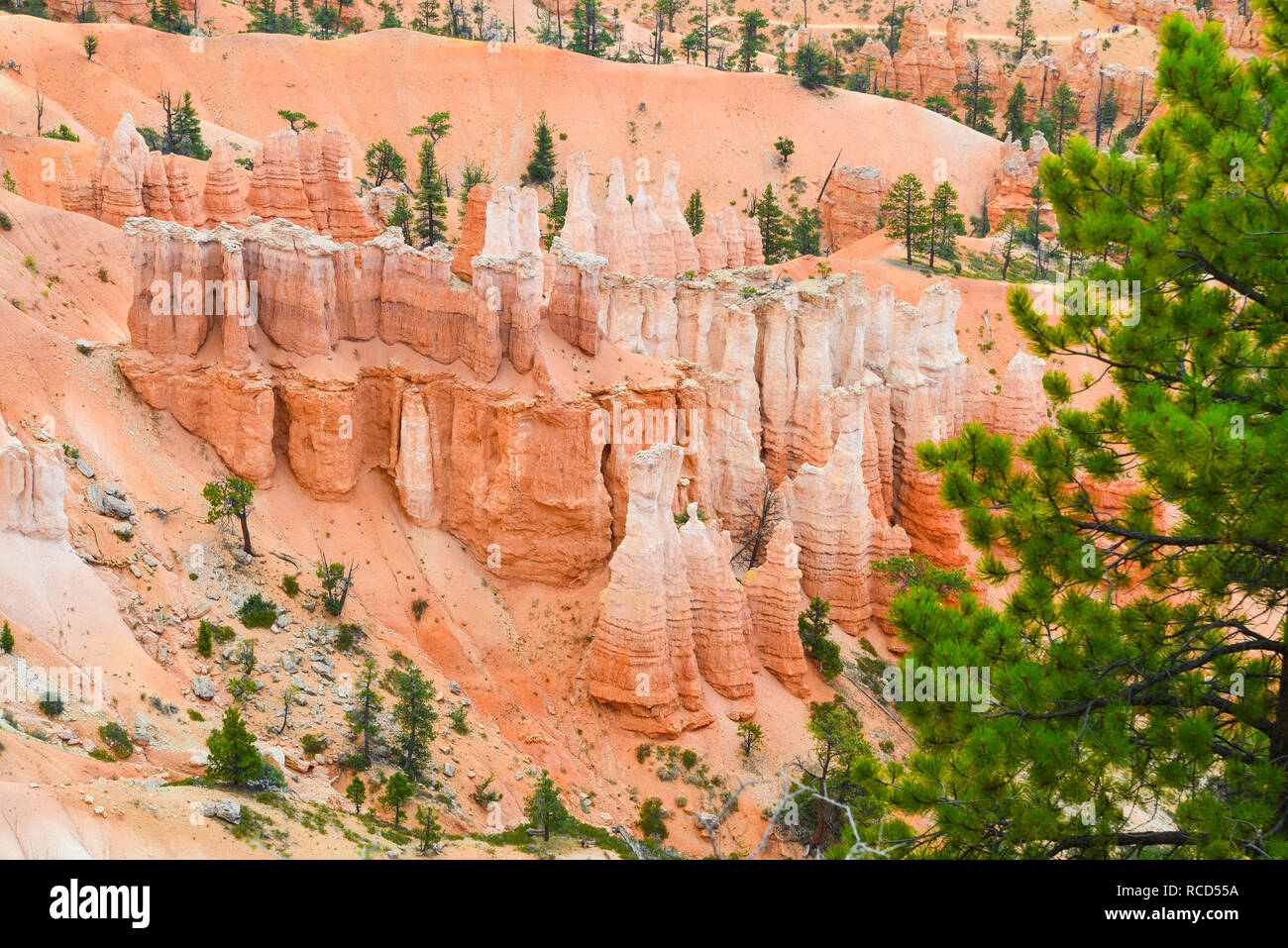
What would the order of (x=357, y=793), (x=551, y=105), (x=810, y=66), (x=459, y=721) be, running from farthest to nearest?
(x=810, y=66)
(x=551, y=105)
(x=459, y=721)
(x=357, y=793)

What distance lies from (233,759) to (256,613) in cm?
921

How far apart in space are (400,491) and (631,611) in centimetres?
900

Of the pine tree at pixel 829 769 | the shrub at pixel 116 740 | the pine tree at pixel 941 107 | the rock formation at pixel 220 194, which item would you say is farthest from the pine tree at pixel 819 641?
the pine tree at pixel 941 107

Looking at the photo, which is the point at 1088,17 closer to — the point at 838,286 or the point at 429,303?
the point at 838,286

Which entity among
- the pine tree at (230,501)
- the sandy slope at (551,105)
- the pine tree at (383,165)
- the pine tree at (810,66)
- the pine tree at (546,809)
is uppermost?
the pine tree at (810,66)

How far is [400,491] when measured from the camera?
42938 mm

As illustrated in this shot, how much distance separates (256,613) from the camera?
3628cm

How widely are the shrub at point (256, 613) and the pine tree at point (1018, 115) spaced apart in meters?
85.6

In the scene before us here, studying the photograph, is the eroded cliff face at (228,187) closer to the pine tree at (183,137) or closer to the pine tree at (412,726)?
the pine tree at (183,137)

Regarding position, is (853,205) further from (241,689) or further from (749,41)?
(241,689)

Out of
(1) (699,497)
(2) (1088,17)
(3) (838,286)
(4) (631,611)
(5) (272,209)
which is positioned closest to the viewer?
(4) (631,611)

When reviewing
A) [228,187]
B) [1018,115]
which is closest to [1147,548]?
[228,187]

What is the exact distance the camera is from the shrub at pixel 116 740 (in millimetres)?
28016
